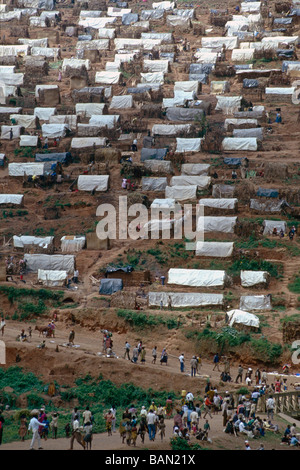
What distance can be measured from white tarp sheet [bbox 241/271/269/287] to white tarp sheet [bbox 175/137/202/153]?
54.8ft

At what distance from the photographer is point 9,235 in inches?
2005

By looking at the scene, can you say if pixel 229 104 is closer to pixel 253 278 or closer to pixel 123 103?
pixel 123 103

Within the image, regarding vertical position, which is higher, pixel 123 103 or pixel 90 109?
pixel 90 109

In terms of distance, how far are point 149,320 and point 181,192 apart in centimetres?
1356

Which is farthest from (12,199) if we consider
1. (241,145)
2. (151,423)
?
(151,423)

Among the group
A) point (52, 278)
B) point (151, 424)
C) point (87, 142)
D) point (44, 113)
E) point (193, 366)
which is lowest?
point (52, 278)

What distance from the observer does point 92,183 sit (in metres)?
55.3

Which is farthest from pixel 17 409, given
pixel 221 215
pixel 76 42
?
pixel 76 42

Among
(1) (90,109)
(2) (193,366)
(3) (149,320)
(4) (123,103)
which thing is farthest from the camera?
(4) (123,103)

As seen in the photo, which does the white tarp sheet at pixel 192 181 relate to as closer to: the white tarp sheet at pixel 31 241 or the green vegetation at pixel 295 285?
the white tarp sheet at pixel 31 241

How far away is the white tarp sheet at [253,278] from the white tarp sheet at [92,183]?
518 inches

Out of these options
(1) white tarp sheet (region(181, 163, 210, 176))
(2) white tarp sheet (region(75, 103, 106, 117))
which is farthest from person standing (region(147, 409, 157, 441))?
(2) white tarp sheet (region(75, 103, 106, 117))

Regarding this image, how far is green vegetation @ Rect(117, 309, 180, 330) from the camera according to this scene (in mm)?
41688
